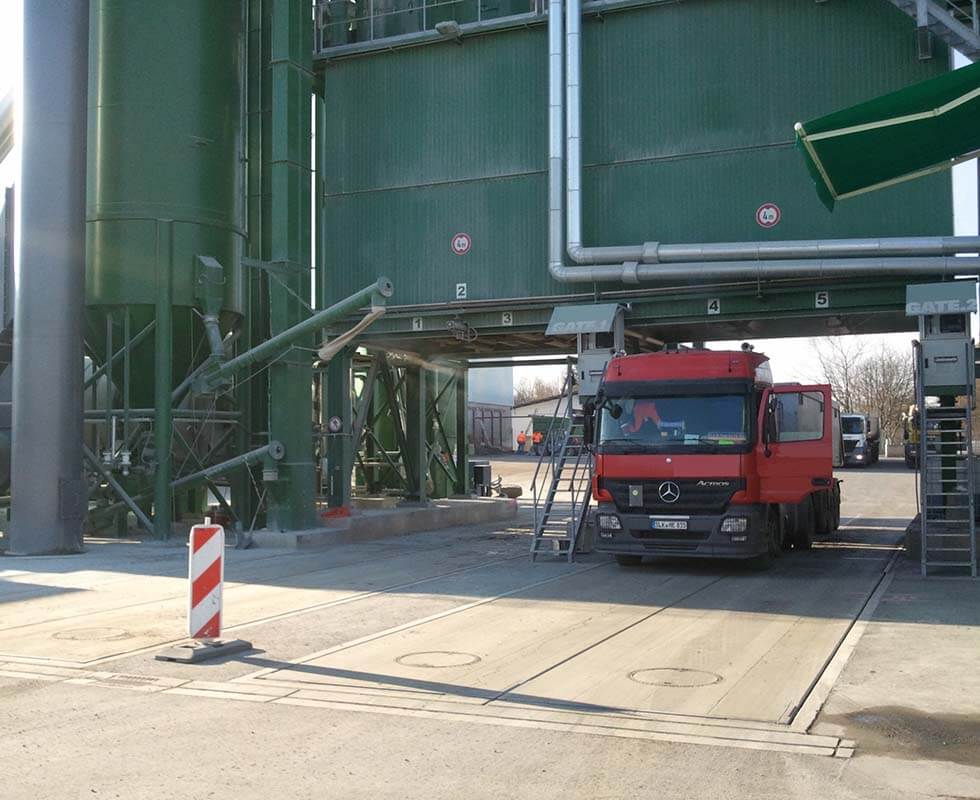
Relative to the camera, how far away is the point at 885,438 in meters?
82.1

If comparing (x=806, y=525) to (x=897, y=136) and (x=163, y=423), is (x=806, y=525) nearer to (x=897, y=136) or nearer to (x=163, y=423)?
(x=897, y=136)

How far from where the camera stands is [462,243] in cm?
2334

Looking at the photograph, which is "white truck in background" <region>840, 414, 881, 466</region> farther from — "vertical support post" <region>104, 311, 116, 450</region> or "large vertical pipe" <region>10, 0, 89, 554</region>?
"large vertical pipe" <region>10, 0, 89, 554</region>

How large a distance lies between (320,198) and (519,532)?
9047mm

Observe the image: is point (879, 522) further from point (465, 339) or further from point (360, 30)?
point (360, 30)

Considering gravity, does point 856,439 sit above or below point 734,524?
above

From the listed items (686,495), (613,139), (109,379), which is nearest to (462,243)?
(613,139)

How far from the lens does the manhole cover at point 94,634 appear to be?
10.8 m

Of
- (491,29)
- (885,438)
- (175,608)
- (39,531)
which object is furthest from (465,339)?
(885,438)

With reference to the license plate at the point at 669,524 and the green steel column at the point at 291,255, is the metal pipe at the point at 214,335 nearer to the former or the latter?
the green steel column at the point at 291,255

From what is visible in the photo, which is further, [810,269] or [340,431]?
[340,431]

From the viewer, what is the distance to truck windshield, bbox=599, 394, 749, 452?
52.8 ft

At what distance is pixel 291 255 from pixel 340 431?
446cm

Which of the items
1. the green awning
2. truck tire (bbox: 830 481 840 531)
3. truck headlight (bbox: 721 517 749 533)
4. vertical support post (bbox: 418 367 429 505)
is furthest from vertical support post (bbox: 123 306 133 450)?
truck tire (bbox: 830 481 840 531)
